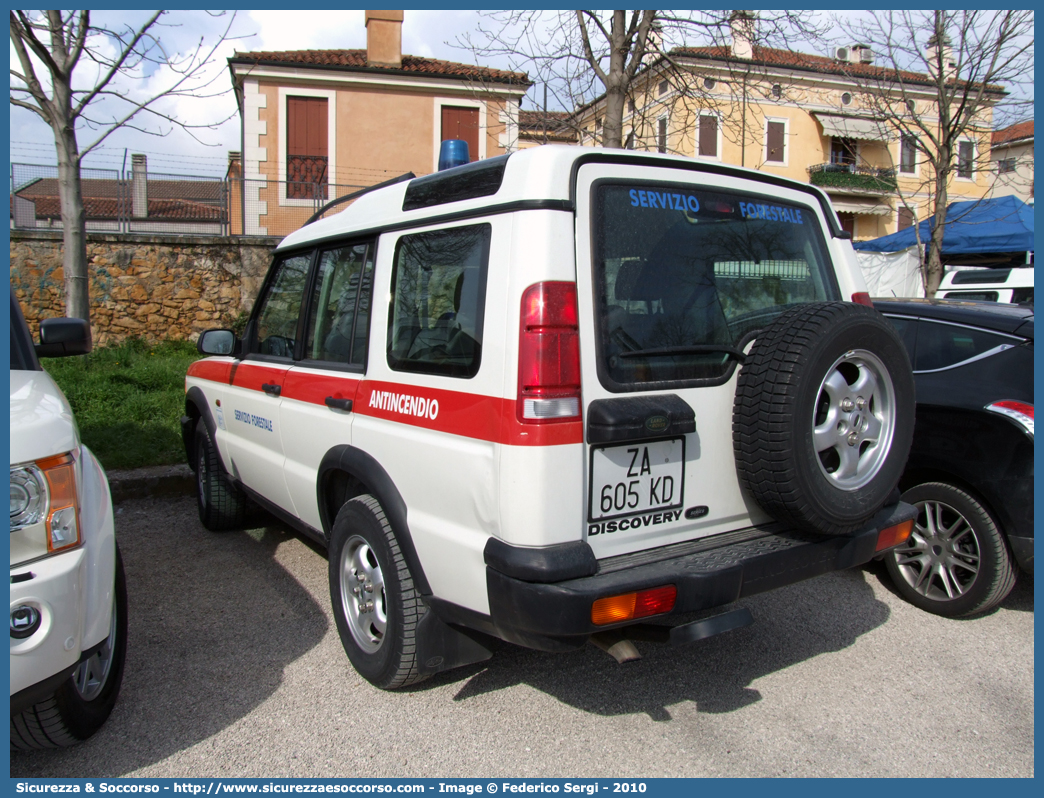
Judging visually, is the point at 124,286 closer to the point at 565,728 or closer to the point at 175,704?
the point at 175,704

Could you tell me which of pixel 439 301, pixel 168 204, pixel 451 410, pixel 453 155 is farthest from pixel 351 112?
pixel 451 410

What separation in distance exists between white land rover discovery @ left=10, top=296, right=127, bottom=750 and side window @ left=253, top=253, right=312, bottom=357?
1.40 m

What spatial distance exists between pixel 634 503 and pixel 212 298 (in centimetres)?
1229

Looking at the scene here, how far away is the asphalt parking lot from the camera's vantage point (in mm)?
2705

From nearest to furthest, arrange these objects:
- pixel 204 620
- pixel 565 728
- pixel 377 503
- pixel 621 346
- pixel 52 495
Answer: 1. pixel 52 495
2. pixel 621 346
3. pixel 565 728
4. pixel 377 503
5. pixel 204 620

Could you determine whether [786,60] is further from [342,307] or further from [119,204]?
[119,204]

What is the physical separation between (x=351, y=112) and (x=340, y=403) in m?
19.8

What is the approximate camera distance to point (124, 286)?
12695 mm

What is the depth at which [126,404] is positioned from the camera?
772 cm

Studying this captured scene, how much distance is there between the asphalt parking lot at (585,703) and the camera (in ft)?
8.87

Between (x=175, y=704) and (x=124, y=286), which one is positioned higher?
(x=124, y=286)

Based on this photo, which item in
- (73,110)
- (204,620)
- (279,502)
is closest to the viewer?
(204,620)

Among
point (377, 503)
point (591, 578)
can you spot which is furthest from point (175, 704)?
point (591, 578)

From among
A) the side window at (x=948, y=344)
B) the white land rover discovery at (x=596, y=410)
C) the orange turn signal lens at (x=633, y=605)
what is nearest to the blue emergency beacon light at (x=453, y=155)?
the white land rover discovery at (x=596, y=410)
